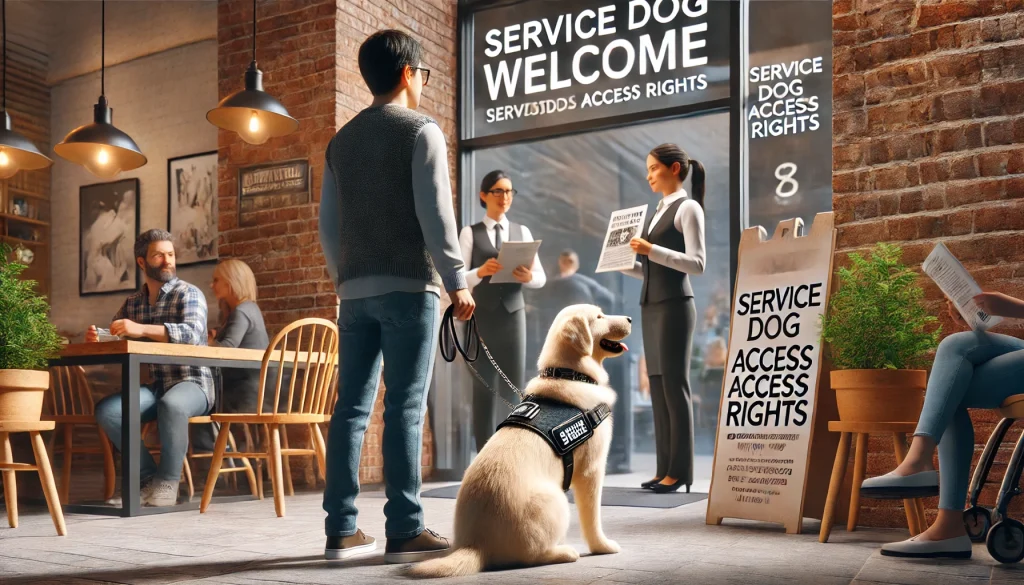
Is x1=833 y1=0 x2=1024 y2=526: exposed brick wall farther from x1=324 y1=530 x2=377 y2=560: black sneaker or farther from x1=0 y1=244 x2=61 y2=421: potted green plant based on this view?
x1=0 y1=244 x2=61 y2=421: potted green plant

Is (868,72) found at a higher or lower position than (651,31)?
lower

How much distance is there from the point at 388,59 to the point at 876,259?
5.83 feet

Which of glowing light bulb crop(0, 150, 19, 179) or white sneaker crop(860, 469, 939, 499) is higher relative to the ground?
glowing light bulb crop(0, 150, 19, 179)

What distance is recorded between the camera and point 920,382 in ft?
10.1

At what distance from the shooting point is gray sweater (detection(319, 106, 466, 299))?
8.82 ft

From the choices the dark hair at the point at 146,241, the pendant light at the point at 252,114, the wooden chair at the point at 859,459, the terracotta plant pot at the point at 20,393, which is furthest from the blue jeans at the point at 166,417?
the wooden chair at the point at 859,459

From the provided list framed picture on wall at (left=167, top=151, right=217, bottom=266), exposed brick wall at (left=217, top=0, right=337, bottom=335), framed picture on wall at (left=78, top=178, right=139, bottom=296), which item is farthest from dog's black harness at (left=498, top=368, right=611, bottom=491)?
framed picture on wall at (left=78, top=178, right=139, bottom=296)

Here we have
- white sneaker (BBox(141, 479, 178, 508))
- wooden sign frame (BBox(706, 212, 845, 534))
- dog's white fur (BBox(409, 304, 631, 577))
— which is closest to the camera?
dog's white fur (BBox(409, 304, 631, 577))

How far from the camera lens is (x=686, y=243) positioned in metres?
4.65

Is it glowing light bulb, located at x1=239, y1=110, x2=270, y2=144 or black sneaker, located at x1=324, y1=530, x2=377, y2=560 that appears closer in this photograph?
black sneaker, located at x1=324, y1=530, x2=377, y2=560

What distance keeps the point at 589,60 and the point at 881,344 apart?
3351mm

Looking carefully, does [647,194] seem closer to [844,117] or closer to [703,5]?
[703,5]

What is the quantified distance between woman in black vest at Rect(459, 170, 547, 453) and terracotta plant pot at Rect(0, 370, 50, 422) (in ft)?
7.43

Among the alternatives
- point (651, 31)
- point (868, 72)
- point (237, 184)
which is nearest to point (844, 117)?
point (868, 72)
